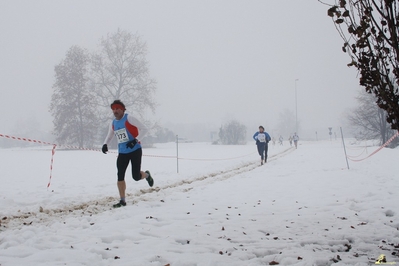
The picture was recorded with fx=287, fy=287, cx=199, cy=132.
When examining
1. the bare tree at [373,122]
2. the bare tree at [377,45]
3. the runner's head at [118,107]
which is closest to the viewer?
the bare tree at [377,45]

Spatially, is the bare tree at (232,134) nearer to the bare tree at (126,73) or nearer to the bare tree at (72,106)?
the bare tree at (126,73)

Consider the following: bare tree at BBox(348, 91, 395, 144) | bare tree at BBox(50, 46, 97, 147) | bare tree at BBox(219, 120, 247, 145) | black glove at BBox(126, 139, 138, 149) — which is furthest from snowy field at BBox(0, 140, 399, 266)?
bare tree at BBox(219, 120, 247, 145)

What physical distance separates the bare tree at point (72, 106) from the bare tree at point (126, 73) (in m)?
1.83

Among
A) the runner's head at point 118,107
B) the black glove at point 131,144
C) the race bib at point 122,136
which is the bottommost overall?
the black glove at point 131,144

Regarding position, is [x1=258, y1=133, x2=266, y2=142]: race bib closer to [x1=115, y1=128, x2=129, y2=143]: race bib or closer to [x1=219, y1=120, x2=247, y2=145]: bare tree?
[x1=115, y1=128, x2=129, y2=143]: race bib

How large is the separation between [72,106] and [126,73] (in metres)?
7.49

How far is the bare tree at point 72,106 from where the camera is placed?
1312 inches

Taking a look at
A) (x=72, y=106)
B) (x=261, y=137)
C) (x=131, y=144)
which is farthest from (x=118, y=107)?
(x=72, y=106)

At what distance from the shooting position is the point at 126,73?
35.6 m

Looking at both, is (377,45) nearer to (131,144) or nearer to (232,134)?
(131,144)

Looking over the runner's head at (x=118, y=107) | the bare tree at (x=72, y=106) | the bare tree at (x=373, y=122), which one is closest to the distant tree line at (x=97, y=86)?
the bare tree at (x=72, y=106)

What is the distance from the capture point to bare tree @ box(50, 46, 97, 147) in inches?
1312

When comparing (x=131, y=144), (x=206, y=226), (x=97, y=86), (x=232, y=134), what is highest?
(x=97, y=86)

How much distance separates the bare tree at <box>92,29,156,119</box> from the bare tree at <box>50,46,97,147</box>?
6.02ft
